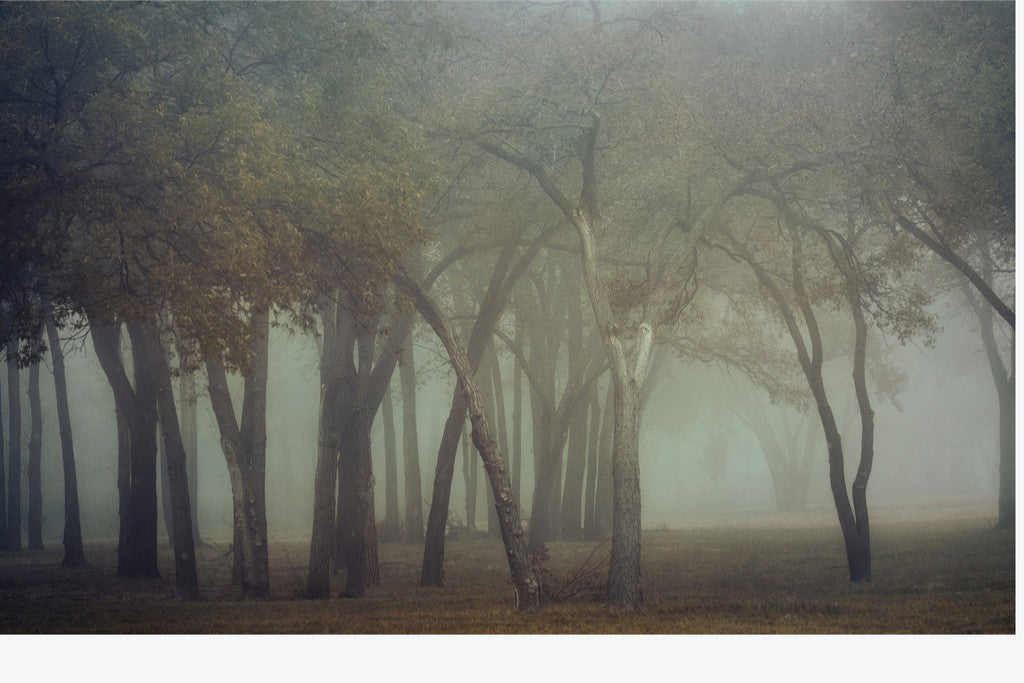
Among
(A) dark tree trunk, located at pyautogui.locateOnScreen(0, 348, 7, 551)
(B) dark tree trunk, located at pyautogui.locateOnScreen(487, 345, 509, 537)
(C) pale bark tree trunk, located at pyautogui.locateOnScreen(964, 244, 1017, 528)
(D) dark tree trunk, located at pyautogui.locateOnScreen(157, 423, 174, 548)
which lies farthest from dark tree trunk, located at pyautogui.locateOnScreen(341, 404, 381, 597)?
(C) pale bark tree trunk, located at pyautogui.locateOnScreen(964, 244, 1017, 528)

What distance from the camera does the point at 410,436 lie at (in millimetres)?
13266

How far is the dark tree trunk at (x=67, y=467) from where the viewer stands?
10109 millimetres

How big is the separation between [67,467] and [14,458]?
28.8 inches

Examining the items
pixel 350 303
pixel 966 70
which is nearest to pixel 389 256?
pixel 350 303

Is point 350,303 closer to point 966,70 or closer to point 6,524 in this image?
point 6,524

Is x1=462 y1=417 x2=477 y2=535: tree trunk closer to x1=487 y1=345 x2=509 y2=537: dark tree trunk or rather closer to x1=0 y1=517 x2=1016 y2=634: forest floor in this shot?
x1=487 y1=345 x2=509 y2=537: dark tree trunk

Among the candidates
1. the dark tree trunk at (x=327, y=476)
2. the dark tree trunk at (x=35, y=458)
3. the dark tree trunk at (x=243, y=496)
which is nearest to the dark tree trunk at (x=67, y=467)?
the dark tree trunk at (x=35, y=458)

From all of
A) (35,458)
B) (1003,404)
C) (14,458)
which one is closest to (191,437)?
Result: (35,458)

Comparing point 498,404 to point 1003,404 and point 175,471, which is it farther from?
point 1003,404

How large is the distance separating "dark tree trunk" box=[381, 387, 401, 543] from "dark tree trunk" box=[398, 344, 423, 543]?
157 millimetres

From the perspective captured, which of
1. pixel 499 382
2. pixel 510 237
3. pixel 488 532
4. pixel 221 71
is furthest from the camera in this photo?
pixel 499 382

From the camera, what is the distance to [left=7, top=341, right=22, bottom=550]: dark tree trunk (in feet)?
32.4
